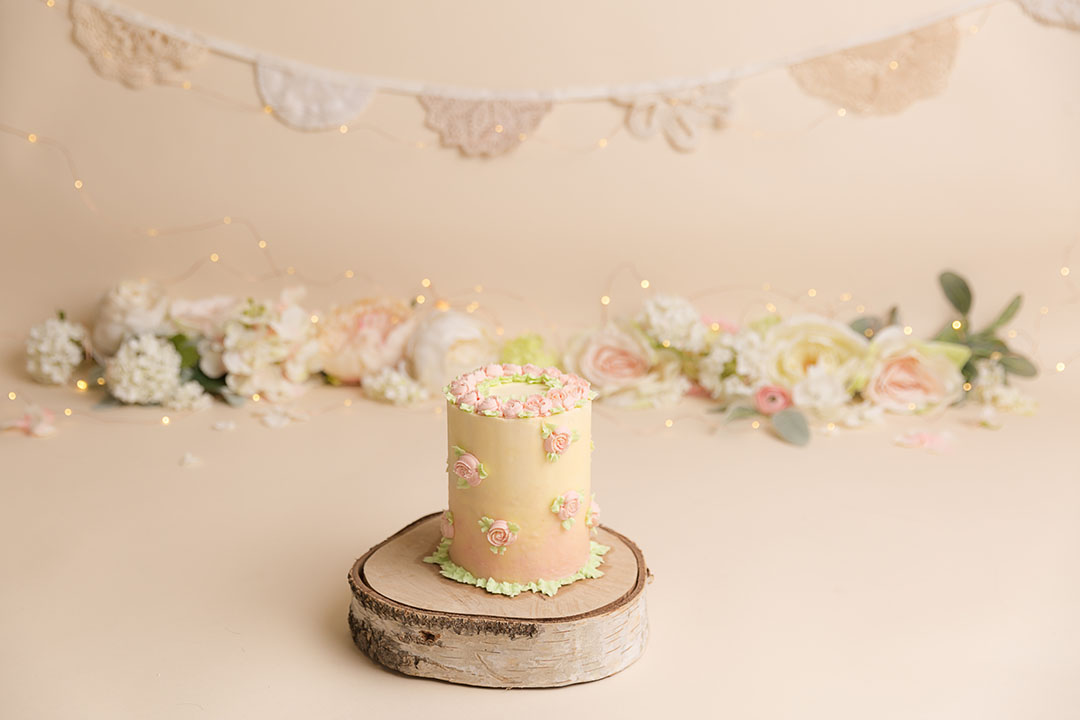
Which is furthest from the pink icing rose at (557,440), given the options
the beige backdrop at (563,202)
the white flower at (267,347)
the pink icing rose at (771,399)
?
the white flower at (267,347)

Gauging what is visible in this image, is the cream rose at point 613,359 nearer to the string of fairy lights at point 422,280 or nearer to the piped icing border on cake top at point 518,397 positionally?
the string of fairy lights at point 422,280

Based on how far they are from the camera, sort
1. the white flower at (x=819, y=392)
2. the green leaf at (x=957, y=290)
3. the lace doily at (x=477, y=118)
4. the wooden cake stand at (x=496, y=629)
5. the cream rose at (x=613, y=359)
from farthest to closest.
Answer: the lace doily at (x=477, y=118) → the green leaf at (x=957, y=290) → the cream rose at (x=613, y=359) → the white flower at (x=819, y=392) → the wooden cake stand at (x=496, y=629)

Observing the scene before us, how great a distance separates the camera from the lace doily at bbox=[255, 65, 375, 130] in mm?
2727

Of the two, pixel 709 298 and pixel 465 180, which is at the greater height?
pixel 465 180

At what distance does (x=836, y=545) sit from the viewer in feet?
5.54

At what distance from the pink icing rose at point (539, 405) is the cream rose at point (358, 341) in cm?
133

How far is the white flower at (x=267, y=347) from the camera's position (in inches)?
94.7

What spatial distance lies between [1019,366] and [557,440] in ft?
5.59

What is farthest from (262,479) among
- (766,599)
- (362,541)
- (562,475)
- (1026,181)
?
(1026,181)

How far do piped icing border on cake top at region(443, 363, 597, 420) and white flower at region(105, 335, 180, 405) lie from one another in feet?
4.19

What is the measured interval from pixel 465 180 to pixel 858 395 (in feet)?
3.99

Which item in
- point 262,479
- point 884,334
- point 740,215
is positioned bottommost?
point 262,479

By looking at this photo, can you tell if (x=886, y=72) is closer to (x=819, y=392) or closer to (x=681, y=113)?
(x=681, y=113)

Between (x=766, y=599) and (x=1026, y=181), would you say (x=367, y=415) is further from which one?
(x=1026, y=181)
